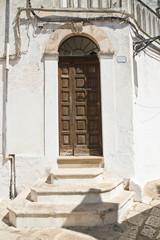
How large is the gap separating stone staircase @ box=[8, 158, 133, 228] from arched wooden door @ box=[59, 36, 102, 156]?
761 mm

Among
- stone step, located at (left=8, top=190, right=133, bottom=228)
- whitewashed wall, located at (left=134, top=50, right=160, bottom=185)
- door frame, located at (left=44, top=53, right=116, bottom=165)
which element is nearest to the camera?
stone step, located at (left=8, top=190, right=133, bottom=228)

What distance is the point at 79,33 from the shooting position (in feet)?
16.2

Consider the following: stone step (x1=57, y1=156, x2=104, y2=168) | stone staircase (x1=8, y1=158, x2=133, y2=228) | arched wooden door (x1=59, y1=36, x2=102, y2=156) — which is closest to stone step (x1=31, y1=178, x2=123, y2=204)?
stone staircase (x1=8, y1=158, x2=133, y2=228)

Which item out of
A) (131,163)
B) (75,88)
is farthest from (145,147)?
(75,88)

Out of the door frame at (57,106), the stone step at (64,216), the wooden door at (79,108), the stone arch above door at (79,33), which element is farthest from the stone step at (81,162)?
the stone arch above door at (79,33)

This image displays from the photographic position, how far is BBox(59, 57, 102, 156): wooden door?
16.5 feet

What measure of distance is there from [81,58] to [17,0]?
2.24 metres

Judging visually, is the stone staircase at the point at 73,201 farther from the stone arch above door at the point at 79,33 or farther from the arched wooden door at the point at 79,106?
the stone arch above door at the point at 79,33

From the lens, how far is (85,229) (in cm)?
330

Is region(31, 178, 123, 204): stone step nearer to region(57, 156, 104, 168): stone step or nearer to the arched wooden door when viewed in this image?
region(57, 156, 104, 168): stone step

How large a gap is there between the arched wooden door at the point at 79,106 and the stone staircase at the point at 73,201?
761mm

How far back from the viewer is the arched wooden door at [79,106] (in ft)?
16.5

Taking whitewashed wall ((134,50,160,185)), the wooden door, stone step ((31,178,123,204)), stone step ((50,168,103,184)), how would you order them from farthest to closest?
whitewashed wall ((134,50,160,185))
the wooden door
stone step ((50,168,103,184))
stone step ((31,178,123,204))

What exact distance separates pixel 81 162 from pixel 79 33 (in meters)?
3.22
